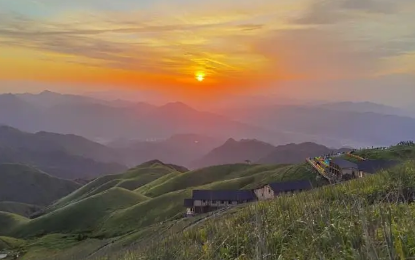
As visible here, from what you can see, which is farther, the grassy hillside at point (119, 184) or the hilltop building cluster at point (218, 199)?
the grassy hillside at point (119, 184)

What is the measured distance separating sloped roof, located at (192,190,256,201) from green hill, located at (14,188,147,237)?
103 feet

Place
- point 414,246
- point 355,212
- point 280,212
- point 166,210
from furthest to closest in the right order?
1. point 166,210
2. point 280,212
3. point 355,212
4. point 414,246

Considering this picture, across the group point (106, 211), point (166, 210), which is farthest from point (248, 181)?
point (106, 211)

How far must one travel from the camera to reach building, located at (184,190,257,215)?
257 feet

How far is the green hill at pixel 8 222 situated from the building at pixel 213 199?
6373 cm

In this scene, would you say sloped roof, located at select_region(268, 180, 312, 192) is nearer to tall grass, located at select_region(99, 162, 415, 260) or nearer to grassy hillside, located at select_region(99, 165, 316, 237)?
grassy hillside, located at select_region(99, 165, 316, 237)

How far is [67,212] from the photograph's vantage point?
11181 cm

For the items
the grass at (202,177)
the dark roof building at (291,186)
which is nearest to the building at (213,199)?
the dark roof building at (291,186)

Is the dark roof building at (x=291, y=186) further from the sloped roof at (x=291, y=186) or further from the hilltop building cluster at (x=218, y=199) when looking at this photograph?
the hilltop building cluster at (x=218, y=199)

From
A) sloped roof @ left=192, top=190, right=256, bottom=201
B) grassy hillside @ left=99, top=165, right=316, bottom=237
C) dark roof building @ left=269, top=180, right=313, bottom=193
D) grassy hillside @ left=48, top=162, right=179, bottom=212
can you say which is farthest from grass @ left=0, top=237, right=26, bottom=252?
grassy hillside @ left=48, top=162, right=179, bottom=212

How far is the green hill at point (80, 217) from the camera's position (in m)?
103

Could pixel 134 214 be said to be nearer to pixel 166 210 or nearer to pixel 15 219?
pixel 166 210

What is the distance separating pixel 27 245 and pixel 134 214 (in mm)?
23180

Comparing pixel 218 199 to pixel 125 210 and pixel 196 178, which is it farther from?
pixel 196 178
